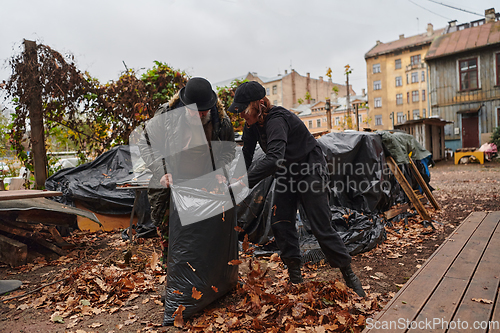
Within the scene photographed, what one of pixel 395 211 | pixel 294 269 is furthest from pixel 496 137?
pixel 294 269

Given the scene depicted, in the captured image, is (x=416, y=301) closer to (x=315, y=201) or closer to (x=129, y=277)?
(x=315, y=201)

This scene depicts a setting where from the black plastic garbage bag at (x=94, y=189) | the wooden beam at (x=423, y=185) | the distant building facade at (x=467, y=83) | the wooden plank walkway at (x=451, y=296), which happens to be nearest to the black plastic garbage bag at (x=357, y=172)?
the wooden beam at (x=423, y=185)

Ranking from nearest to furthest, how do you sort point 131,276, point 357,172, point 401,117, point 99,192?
point 131,276
point 357,172
point 99,192
point 401,117

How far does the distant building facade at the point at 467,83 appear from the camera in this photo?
18.0 meters

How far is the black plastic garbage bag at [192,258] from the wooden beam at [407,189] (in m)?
4.06

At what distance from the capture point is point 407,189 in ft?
17.4

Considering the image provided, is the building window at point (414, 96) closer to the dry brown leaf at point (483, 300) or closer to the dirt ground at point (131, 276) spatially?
the dirt ground at point (131, 276)

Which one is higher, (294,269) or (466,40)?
(466,40)

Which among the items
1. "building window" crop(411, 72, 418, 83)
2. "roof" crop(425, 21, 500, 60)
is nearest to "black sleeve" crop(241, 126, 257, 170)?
"roof" crop(425, 21, 500, 60)

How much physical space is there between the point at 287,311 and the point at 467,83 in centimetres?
2192

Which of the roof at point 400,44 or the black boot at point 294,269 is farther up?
the roof at point 400,44

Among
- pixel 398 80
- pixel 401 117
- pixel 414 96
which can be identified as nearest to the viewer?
pixel 398 80

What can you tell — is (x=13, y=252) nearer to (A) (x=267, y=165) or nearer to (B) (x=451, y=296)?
(A) (x=267, y=165)

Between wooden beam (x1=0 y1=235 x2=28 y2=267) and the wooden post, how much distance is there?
82.7 inches
